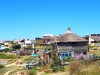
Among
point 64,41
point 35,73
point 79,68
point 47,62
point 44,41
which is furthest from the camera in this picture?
point 44,41

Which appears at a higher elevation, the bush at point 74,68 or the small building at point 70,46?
the small building at point 70,46

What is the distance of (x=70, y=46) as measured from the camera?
1545 inches

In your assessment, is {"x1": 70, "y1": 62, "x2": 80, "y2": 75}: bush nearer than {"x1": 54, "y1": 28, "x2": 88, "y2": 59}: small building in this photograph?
Yes

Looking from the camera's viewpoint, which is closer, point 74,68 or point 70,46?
point 74,68

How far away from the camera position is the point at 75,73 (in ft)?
78.7

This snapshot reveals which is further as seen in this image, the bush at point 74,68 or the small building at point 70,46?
the small building at point 70,46

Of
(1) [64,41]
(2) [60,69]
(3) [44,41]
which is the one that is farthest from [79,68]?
(3) [44,41]

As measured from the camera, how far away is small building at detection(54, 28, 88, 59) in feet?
127

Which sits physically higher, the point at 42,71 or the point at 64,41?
the point at 64,41

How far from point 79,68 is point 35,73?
5.24 metres

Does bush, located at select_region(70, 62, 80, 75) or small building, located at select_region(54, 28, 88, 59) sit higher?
small building, located at select_region(54, 28, 88, 59)

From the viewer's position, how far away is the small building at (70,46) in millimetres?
38844

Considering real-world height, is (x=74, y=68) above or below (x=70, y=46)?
below

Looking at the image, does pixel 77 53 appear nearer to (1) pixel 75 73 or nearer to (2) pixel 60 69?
(2) pixel 60 69
